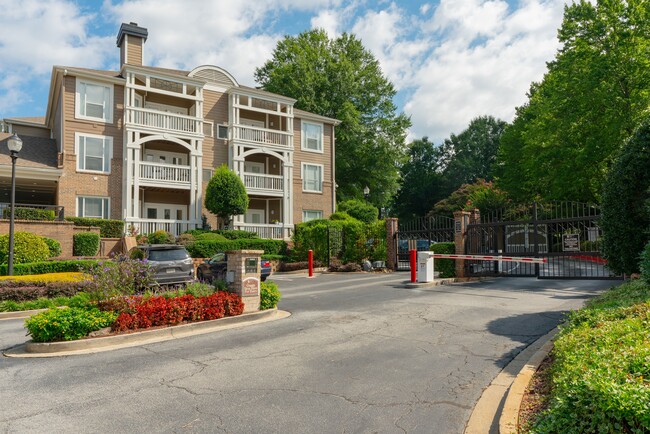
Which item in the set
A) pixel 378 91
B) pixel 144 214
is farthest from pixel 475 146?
pixel 144 214

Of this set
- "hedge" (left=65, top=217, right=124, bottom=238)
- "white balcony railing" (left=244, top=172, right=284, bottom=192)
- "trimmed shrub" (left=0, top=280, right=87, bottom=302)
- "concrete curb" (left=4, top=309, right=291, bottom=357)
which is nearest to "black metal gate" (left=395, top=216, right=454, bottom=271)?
"white balcony railing" (left=244, top=172, right=284, bottom=192)

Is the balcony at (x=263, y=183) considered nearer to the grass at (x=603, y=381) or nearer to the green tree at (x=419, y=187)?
the grass at (x=603, y=381)

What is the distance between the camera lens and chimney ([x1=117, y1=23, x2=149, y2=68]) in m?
30.3

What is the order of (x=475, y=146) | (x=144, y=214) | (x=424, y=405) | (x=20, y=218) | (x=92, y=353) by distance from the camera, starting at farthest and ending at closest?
(x=475, y=146)
(x=144, y=214)
(x=20, y=218)
(x=92, y=353)
(x=424, y=405)

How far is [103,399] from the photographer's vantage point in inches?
201

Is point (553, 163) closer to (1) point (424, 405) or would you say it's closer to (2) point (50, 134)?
(1) point (424, 405)

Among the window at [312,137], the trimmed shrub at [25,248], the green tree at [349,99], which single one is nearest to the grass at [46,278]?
the trimmed shrub at [25,248]

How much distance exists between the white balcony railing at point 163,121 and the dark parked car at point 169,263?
14.4 meters

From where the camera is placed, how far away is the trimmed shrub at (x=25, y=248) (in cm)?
1731

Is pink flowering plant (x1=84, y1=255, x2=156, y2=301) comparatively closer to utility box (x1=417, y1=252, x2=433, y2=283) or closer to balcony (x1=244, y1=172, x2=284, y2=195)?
utility box (x1=417, y1=252, x2=433, y2=283)

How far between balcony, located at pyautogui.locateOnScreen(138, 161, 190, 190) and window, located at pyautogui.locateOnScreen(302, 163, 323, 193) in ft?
29.2

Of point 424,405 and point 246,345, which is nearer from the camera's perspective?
point 424,405

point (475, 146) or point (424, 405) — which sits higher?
point (475, 146)

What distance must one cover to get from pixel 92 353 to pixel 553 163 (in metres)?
29.6
